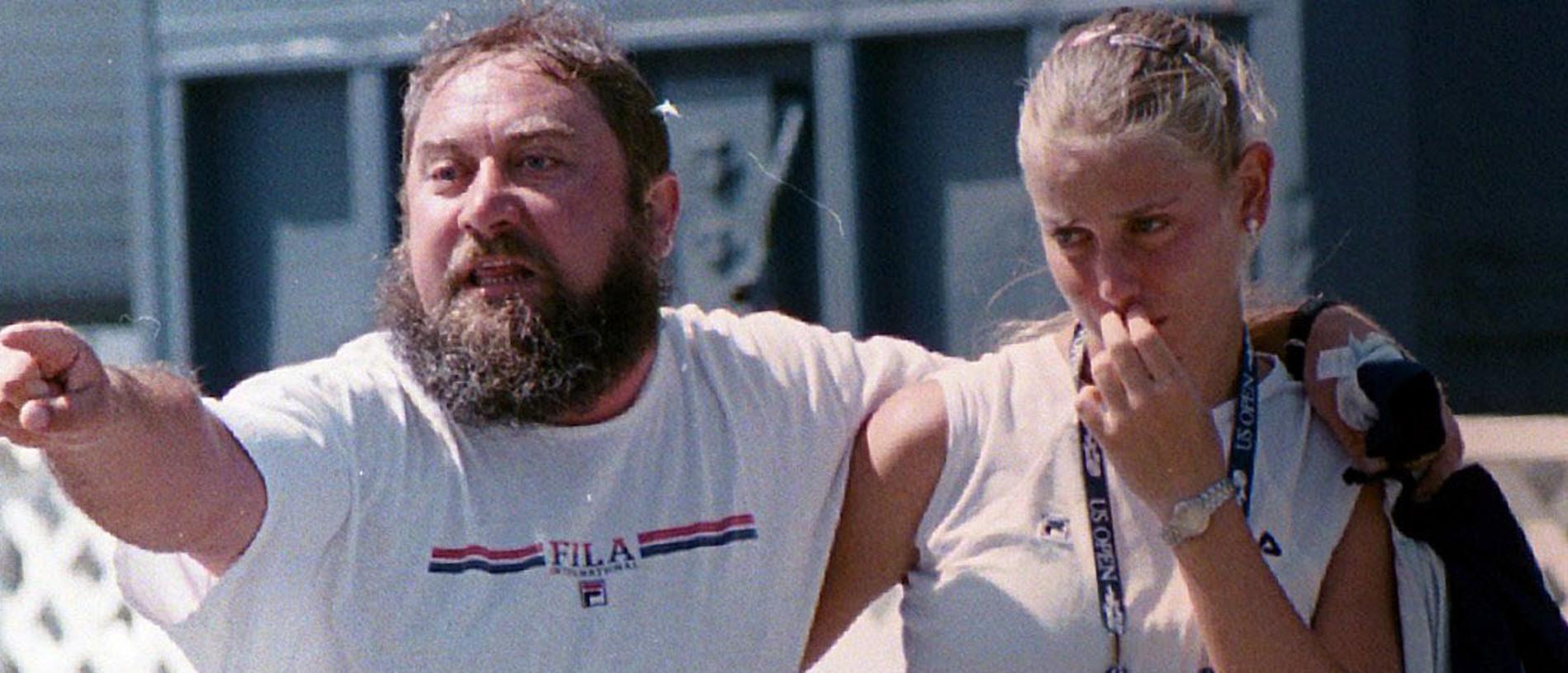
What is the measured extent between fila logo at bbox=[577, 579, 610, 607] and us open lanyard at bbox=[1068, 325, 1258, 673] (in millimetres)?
526

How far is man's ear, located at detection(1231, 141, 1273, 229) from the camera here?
2445 mm

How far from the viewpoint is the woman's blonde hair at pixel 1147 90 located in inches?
93.6

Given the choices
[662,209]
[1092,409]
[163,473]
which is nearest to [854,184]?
[662,209]

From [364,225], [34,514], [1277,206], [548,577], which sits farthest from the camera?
[34,514]

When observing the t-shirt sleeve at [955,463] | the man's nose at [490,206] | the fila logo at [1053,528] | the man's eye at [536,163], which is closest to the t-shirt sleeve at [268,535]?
the man's nose at [490,206]

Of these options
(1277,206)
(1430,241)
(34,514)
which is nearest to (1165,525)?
(1277,206)

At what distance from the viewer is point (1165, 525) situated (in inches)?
92.0

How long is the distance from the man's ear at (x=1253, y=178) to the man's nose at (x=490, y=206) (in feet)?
2.57

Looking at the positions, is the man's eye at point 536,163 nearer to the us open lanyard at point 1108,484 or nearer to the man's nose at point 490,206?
the man's nose at point 490,206

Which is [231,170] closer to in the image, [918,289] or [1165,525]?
[918,289]

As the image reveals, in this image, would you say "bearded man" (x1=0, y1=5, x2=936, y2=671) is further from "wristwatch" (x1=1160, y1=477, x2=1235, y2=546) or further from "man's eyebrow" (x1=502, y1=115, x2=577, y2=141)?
"wristwatch" (x1=1160, y1=477, x2=1235, y2=546)

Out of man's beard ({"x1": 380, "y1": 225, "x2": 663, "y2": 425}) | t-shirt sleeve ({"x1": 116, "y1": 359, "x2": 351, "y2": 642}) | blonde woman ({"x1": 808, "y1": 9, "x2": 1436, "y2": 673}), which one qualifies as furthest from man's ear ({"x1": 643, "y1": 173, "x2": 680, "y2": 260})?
t-shirt sleeve ({"x1": 116, "y1": 359, "x2": 351, "y2": 642})

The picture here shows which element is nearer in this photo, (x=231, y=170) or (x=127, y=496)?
(x=127, y=496)

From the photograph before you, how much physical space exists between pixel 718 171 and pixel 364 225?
2.66 ft
